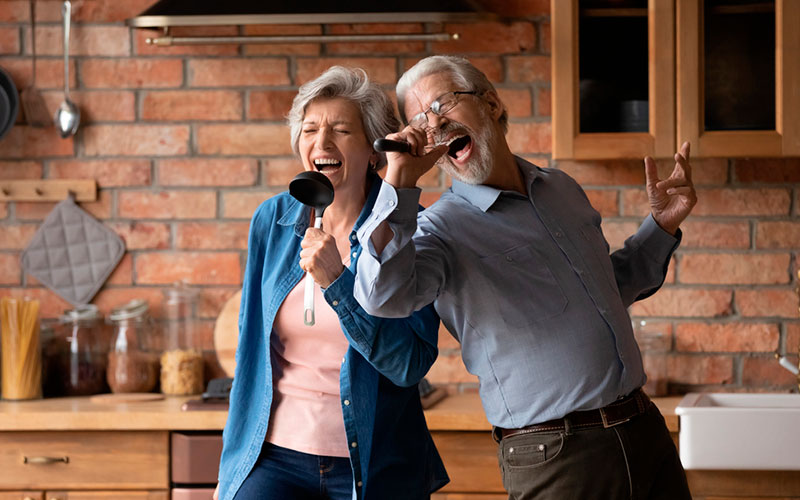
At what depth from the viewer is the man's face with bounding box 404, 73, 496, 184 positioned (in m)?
1.60

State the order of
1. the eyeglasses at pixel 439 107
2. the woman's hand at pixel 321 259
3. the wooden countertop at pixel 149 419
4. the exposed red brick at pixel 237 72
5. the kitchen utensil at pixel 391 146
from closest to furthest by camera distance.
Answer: the kitchen utensil at pixel 391 146, the woman's hand at pixel 321 259, the eyeglasses at pixel 439 107, the wooden countertop at pixel 149 419, the exposed red brick at pixel 237 72

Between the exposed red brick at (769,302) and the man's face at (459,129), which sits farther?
the exposed red brick at (769,302)

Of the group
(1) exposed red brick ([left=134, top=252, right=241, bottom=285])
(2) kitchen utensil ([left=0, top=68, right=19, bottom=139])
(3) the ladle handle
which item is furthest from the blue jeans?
(2) kitchen utensil ([left=0, top=68, right=19, bottom=139])

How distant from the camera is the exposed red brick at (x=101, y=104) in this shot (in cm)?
283

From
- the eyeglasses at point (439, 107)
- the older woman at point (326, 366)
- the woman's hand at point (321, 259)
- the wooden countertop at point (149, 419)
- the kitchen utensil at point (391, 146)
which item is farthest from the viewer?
the wooden countertop at point (149, 419)

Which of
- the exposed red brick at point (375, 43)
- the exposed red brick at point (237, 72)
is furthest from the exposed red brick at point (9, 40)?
the exposed red brick at point (375, 43)

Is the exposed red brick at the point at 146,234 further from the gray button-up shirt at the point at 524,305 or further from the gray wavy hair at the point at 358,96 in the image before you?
the gray button-up shirt at the point at 524,305

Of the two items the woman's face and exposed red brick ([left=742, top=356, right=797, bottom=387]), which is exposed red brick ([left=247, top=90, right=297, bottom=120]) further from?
exposed red brick ([left=742, top=356, right=797, bottom=387])

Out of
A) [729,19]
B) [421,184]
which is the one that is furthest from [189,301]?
[729,19]

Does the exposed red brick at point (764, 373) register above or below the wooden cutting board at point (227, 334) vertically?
below

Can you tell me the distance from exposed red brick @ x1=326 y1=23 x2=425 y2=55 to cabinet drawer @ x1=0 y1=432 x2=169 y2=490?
1.23 m

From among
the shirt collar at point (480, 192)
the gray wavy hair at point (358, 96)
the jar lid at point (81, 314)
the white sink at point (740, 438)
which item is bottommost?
the white sink at point (740, 438)

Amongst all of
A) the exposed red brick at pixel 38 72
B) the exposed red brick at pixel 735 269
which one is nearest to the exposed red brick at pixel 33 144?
the exposed red brick at pixel 38 72

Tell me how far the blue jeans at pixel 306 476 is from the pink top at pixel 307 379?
2 cm
